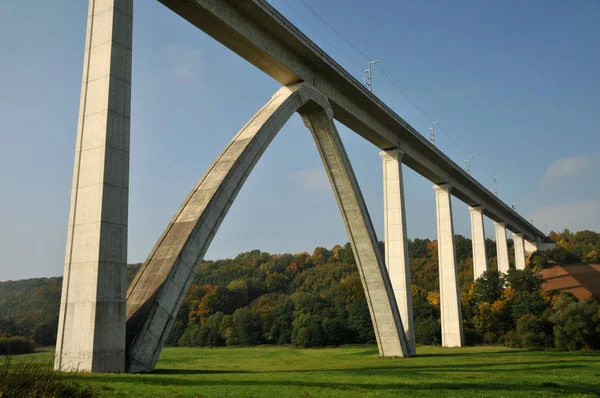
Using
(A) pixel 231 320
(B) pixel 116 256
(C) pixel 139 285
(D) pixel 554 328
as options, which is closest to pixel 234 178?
(C) pixel 139 285

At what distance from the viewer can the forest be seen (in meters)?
20.0

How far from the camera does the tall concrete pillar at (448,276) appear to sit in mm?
42188

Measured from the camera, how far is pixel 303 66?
25.5m

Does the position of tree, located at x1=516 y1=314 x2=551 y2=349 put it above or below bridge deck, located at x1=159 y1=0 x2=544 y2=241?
below

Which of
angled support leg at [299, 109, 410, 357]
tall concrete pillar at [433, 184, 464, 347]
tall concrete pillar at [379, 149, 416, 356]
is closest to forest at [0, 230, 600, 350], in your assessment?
tall concrete pillar at [433, 184, 464, 347]

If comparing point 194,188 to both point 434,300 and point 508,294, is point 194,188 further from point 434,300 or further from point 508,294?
point 434,300

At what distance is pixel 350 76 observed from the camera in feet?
91.4

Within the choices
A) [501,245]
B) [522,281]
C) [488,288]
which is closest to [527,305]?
[488,288]

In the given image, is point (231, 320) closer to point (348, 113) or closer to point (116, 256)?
point (348, 113)

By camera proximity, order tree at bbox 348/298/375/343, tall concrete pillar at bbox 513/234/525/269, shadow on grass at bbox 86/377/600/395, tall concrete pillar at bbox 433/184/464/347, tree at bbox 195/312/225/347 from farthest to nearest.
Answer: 1. tall concrete pillar at bbox 513/234/525/269
2. tree at bbox 195/312/225/347
3. tree at bbox 348/298/375/343
4. tall concrete pillar at bbox 433/184/464/347
5. shadow on grass at bbox 86/377/600/395

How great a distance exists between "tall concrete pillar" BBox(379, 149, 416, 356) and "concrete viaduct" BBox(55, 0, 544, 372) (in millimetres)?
67

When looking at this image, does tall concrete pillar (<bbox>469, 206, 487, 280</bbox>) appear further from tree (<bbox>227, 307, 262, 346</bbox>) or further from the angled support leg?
tree (<bbox>227, 307, 262, 346</bbox>)

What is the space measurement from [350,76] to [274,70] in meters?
5.27

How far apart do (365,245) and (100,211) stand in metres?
18.3
